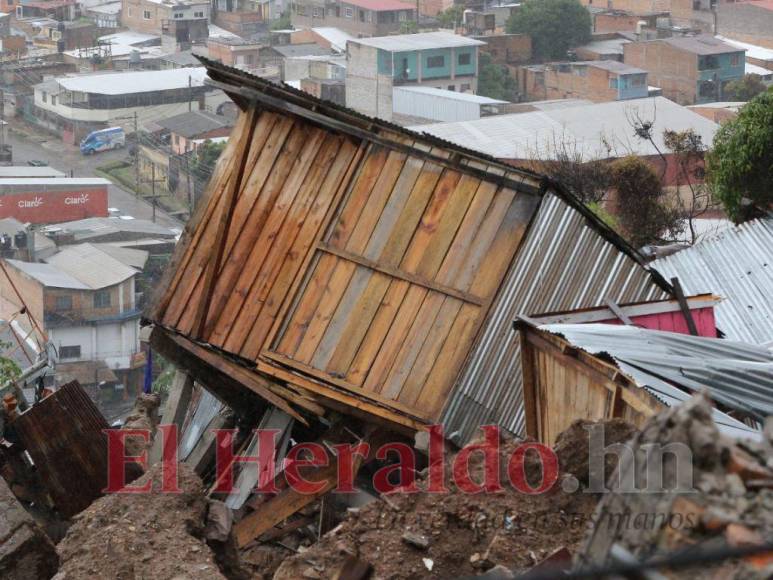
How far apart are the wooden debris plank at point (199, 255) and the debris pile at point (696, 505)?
243 inches

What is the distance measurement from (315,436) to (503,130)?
98.5 ft

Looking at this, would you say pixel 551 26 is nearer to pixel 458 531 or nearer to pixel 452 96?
pixel 452 96

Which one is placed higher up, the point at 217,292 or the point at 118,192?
the point at 217,292

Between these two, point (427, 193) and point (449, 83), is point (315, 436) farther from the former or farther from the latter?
point (449, 83)

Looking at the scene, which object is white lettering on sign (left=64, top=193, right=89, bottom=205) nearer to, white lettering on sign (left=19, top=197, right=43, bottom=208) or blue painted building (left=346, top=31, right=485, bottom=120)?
white lettering on sign (left=19, top=197, right=43, bottom=208)

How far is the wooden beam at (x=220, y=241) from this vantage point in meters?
9.34

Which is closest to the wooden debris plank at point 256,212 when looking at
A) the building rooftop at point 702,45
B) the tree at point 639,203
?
the tree at point 639,203

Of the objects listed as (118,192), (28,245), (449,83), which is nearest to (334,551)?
(28,245)

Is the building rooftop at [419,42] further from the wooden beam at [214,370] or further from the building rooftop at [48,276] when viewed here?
the wooden beam at [214,370]

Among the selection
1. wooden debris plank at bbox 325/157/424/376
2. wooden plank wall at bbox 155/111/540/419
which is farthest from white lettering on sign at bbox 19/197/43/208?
wooden debris plank at bbox 325/157/424/376

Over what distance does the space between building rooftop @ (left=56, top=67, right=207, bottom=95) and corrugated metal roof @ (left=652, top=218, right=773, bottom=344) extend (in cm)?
4347

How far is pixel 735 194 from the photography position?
15508 millimetres

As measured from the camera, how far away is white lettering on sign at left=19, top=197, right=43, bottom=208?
42.4 m

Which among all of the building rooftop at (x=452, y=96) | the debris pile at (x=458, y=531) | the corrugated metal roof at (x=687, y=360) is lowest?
the building rooftop at (x=452, y=96)
